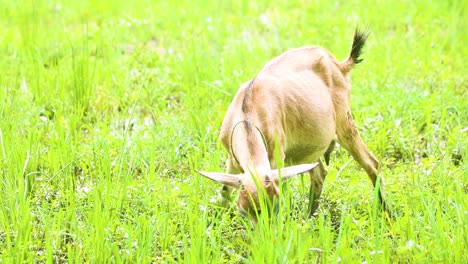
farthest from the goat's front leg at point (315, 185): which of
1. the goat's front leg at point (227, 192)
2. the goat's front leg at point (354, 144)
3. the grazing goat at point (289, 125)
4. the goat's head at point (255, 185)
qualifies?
the goat's head at point (255, 185)

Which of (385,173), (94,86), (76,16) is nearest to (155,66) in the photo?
(94,86)

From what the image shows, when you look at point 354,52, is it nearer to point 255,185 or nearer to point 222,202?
point 222,202

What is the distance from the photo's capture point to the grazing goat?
4.21 m

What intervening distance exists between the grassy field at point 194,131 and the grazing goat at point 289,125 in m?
0.16

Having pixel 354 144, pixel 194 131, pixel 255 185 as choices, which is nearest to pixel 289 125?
pixel 354 144

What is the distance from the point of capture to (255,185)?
4.10 meters

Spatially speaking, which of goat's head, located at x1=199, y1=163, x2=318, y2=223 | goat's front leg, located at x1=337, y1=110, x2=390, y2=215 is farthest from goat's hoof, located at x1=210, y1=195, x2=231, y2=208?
goat's front leg, located at x1=337, y1=110, x2=390, y2=215

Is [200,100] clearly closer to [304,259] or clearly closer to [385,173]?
[385,173]

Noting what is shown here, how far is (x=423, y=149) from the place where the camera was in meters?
6.15

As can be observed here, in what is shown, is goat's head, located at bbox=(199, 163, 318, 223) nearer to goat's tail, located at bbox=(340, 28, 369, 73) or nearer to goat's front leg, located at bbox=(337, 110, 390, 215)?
goat's front leg, located at bbox=(337, 110, 390, 215)

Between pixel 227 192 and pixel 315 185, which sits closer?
pixel 227 192

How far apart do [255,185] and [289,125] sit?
3.47 feet

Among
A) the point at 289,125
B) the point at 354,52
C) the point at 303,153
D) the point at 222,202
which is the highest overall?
the point at 354,52

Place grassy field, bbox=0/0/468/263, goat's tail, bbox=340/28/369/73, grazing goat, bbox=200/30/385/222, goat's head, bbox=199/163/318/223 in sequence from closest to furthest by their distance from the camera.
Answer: goat's head, bbox=199/163/318/223 → grazing goat, bbox=200/30/385/222 → grassy field, bbox=0/0/468/263 → goat's tail, bbox=340/28/369/73
